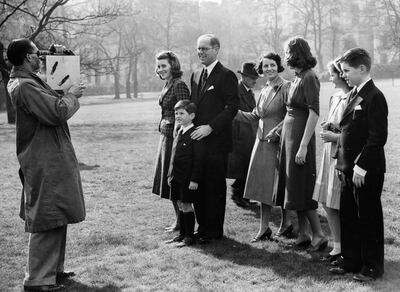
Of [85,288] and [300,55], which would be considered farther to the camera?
[300,55]

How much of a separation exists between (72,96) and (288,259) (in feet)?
8.60

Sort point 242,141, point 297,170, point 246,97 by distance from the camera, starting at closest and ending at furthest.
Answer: point 297,170 < point 246,97 < point 242,141

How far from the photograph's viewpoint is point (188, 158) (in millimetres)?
6035

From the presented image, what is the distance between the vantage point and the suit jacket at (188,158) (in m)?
6.02

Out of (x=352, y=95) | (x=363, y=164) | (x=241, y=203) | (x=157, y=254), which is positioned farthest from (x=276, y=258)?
(x=241, y=203)

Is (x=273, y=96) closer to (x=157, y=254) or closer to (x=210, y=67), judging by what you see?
(x=210, y=67)

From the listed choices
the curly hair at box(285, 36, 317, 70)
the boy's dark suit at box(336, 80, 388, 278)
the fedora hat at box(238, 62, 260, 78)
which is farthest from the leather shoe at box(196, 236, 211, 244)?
the fedora hat at box(238, 62, 260, 78)

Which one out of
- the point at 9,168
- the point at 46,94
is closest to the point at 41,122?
the point at 46,94

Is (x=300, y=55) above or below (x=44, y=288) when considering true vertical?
above

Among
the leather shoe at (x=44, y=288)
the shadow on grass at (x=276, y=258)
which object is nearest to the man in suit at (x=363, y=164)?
the shadow on grass at (x=276, y=258)

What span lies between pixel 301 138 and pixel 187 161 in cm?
126

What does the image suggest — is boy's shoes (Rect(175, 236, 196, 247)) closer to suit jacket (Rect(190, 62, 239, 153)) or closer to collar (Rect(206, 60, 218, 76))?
suit jacket (Rect(190, 62, 239, 153))

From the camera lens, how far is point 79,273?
5.21 metres

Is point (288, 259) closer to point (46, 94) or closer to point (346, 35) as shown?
point (46, 94)
